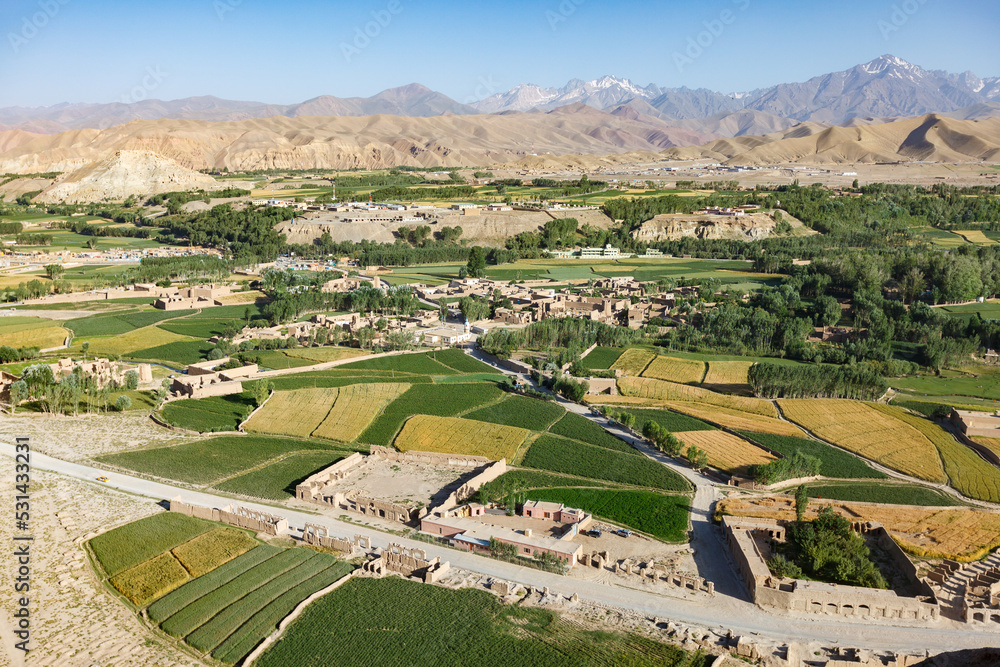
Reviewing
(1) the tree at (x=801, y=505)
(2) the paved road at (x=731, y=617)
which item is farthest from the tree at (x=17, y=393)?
(1) the tree at (x=801, y=505)

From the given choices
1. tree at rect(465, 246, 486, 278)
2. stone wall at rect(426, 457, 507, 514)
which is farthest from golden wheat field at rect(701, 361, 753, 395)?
tree at rect(465, 246, 486, 278)

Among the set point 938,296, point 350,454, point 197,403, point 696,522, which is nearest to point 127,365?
point 197,403

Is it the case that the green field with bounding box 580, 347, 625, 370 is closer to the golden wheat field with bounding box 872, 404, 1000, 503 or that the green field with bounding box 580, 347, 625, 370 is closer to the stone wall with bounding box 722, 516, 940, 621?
the golden wheat field with bounding box 872, 404, 1000, 503

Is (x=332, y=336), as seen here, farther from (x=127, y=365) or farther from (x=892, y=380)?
(x=892, y=380)

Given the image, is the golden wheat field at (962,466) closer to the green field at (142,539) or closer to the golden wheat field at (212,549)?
the golden wheat field at (212,549)

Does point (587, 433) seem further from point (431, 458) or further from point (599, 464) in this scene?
point (431, 458)

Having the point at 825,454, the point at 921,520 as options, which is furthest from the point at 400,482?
the point at 921,520
